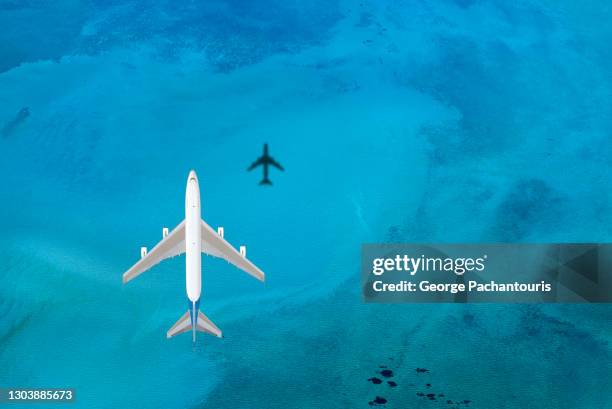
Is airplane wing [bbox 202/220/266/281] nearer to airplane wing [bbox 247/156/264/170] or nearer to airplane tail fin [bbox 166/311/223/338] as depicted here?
airplane tail fin [bbox 166/311/223/338]

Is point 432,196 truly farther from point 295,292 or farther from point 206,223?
point 206,223

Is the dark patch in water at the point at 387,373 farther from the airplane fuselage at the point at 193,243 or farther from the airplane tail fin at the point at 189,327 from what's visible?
the airplane fuselage at the point at 193,243

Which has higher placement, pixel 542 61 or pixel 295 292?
pixel 542 61

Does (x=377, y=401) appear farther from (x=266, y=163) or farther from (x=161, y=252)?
(x=266, y=163)

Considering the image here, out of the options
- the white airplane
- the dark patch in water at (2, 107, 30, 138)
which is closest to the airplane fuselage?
the white airplane

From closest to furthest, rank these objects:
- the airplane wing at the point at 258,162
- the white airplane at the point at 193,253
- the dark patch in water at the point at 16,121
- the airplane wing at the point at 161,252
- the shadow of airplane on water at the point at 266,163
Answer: the white airplane at the point at 193,253 → the airplane wing at the point at 161,252 → the shadow of airplane on water at the point at 266,163 → the airplane wing at the point at 258,162 → the dark patch in water at the point at 16,121

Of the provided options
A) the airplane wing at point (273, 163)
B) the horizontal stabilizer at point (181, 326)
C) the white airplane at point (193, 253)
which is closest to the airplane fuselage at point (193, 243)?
the white airplane at point (193, 253)

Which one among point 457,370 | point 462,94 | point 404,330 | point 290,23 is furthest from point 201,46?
point 457,370
